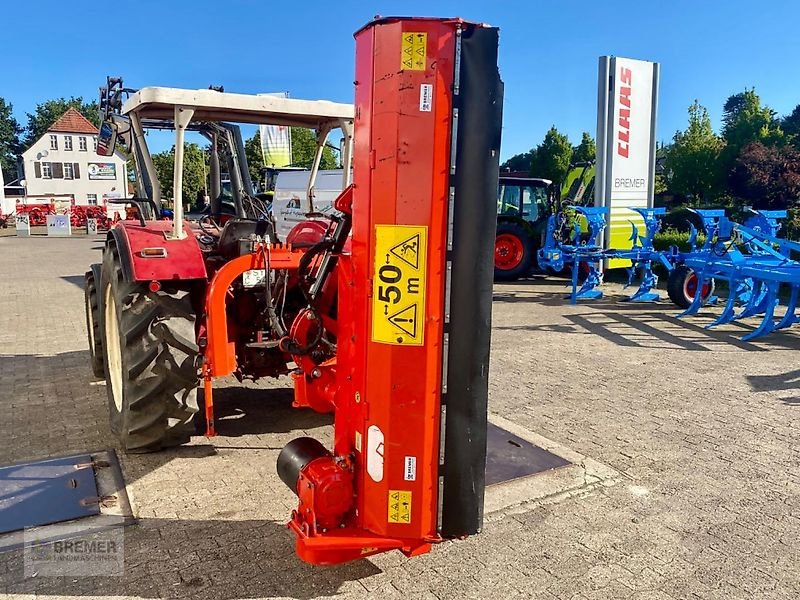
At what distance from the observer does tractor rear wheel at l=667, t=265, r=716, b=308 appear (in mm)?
10023

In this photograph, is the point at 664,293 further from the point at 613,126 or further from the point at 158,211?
the point at 158,211

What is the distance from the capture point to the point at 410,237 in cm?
225

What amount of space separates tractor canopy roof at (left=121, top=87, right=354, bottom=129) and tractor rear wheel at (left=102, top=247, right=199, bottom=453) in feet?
3.42

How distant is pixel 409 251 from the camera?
2.25m

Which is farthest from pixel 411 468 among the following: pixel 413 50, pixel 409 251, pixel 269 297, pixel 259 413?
pixel 259 413

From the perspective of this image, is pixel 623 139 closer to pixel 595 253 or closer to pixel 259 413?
pixel 595 253

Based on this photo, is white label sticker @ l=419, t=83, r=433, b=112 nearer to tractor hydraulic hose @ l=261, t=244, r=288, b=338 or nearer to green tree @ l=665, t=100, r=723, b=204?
tractor hydraulic hose @ l=261, t=244, r=288, b=338

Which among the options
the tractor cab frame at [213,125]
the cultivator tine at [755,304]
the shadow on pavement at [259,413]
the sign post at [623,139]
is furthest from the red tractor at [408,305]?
the sign post at [623,139]

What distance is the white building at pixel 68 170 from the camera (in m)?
50.0

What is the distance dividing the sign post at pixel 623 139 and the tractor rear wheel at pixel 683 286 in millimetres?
1965

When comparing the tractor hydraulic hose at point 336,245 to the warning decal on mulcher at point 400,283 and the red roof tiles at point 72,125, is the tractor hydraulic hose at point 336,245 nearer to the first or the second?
the warning decal on mulcher at point 400,283

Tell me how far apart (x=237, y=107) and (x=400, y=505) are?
8.90 feet

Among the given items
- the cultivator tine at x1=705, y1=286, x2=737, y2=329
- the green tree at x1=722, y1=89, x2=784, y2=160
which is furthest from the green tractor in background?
the green tree at x1=722, y1=89, x2=784, y2=160

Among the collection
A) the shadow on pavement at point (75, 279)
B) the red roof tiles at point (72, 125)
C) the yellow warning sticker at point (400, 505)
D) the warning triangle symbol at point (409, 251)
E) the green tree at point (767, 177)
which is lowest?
the shadow on pavement at point (75, 279)
